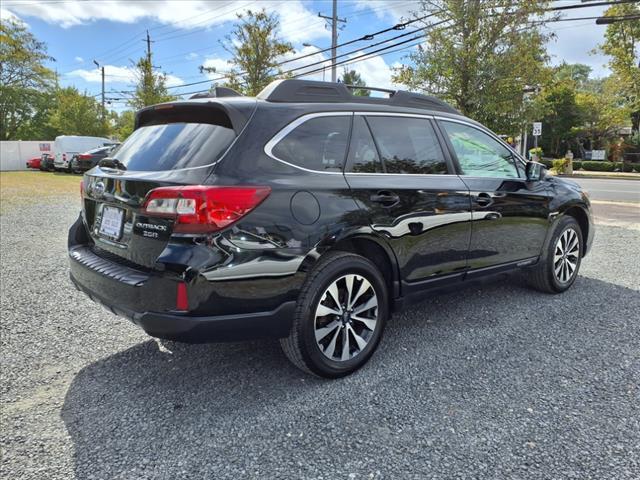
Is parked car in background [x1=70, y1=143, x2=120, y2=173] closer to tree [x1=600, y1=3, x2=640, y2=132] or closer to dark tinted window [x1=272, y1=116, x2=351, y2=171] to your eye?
dark tinted window [x1=272, y1=116, x2=351, y2=171]

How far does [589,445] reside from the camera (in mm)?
2412

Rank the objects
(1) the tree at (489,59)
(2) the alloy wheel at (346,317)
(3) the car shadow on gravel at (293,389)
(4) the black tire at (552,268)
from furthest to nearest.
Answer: (1) the tree at (489,59), (4) the black tire at (552,268), (2) the alloy wheel at (346,317), (3) the car shadow on gravel at (293,389)

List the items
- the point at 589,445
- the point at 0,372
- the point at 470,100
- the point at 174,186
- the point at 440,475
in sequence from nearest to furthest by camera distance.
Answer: the point at 440,475
the point at 589,445
the point at 174,186
the point at 0,372
the point at 470,100

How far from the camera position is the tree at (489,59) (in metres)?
11.4

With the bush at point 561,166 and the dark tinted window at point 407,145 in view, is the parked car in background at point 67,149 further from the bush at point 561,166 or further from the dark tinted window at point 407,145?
the dark tinted window at point 407,145

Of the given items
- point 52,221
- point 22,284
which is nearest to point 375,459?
point 22,284

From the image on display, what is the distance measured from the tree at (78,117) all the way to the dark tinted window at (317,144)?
42659 millimetres

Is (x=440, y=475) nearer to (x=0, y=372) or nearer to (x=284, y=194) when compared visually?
(x=284, y=194)

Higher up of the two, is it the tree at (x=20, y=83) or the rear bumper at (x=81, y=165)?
the tree at (x=20, y=83)

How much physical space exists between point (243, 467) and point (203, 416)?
1.75 ft

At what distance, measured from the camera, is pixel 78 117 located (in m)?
39.9

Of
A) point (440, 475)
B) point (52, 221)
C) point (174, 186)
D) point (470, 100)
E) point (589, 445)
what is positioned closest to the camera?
point (440, 475)

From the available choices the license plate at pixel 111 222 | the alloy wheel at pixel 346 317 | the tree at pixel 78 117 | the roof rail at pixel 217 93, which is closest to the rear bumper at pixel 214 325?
the alloy wheel at pixel 346 317

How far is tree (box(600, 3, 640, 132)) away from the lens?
29.3 meters
